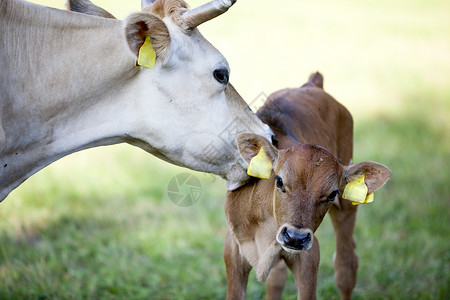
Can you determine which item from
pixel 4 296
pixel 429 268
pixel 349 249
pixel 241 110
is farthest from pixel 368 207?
pixel 4 296

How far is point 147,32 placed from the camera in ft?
10.7

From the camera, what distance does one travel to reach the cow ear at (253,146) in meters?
3.48

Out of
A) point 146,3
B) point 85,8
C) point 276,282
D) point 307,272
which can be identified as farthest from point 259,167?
point 85,8

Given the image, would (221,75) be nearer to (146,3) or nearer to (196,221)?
(146,3)

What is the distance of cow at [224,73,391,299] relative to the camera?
11.1 feet

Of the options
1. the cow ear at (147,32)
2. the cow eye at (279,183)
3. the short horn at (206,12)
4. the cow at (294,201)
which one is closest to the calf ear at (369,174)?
the cow at (294,201)

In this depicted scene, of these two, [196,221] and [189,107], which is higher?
[189,107]

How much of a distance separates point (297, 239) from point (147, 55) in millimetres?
1438

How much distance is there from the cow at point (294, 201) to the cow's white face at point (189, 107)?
0.20m

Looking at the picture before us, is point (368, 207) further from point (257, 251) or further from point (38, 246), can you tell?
point (38, 246)

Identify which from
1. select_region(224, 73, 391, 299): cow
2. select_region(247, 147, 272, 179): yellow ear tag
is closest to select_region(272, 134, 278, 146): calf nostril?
select_region(224, 73, 391, 299): cow

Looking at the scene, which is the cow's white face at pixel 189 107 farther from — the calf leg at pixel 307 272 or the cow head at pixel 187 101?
the calf leg at pixel 307 272

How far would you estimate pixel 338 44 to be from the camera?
47.9 feet

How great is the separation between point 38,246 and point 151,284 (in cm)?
134
